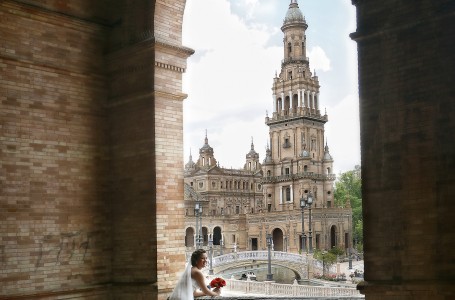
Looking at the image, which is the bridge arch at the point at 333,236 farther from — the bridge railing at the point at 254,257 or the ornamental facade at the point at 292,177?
the bridge railing at the point at 254,257

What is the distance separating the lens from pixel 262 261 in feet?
173

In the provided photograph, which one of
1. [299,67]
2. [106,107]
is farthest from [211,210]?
[106,107]

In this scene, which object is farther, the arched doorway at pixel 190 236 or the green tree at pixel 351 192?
the green tree at pixel 351 192

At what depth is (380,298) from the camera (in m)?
7.14

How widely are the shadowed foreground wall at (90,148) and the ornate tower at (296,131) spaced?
218ft

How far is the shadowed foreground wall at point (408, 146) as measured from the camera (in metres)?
6.77

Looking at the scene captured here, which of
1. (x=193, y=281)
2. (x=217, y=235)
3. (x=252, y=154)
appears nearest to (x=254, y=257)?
(x=217, y=235)

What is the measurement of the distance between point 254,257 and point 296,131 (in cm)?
2763

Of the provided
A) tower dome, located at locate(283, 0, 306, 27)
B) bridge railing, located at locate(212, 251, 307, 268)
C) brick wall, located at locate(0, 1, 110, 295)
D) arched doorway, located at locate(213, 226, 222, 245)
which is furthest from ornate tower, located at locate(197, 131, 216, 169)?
brick wall, located at locate(0, 1, 110, 295)

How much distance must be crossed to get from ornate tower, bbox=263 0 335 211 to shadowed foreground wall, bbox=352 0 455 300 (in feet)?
225

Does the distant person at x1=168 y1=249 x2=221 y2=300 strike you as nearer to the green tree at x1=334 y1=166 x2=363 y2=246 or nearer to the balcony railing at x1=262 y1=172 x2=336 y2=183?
the balcony railing at x1=262 y1=172 x2=336 y2=183

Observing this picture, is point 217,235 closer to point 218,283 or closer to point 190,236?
point 190,236

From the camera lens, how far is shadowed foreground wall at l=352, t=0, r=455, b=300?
6766 mm

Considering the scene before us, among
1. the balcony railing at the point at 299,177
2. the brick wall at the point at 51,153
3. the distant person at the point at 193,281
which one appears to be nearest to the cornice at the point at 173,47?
the brick wall at the point at 51,153
